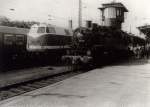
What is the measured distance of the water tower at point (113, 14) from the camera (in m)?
34.7

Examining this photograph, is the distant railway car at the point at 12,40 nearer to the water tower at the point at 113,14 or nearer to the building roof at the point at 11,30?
the building roof at the point at 11,30

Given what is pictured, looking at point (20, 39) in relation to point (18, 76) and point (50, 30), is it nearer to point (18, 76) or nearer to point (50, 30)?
point (50, 30)

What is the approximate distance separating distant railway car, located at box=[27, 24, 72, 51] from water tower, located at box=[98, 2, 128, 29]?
1708 centimetres

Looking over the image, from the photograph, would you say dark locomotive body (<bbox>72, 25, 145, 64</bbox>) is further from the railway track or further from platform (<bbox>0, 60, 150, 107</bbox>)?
platform (<bbox>0, 60, 150, 107</bbox>)

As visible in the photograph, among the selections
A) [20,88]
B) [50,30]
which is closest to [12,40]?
[50,30]

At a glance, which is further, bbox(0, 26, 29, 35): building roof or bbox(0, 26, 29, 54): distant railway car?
bbox(0, 26, 29, 35): building roof

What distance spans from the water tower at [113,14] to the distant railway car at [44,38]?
56.0 ft

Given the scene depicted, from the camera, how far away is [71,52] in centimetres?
1684

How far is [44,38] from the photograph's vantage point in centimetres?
1744

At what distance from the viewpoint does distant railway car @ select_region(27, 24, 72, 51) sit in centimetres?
1742

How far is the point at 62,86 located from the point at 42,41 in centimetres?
852

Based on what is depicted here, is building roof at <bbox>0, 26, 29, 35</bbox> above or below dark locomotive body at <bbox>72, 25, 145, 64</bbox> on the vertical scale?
above

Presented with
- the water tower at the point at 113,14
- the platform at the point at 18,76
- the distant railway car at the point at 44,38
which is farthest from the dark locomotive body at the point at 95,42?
the water tower at the point at 113,14

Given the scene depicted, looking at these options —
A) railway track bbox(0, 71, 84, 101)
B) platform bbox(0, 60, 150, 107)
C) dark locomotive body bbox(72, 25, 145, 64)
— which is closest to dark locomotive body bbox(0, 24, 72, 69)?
dark locomotive body bbox(72, 25, 145, 64)
